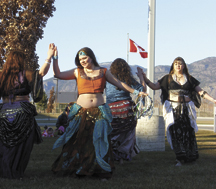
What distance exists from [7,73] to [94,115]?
1491 millimetres

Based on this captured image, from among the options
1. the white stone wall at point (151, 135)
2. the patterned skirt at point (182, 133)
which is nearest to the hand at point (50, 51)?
the patterned skirt at point (182, 133)

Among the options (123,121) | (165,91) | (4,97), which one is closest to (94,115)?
(4,97)

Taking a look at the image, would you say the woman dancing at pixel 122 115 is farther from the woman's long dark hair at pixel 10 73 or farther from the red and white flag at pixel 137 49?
the red and white flag at pixel 137 49

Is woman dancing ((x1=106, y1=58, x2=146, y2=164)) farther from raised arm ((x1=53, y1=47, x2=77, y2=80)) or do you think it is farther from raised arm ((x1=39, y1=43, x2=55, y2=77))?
raised arm ((x1=39, y1=43, x2=55, y2=77))

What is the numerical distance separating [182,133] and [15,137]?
3.81 metres

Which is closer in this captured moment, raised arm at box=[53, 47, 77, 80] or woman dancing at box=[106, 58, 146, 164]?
raised arm at box=[53, 47, 77, 80]

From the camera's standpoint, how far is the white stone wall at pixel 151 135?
35.4ft

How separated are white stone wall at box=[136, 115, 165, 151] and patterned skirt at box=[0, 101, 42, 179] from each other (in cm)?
517

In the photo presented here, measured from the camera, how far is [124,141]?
8453mm

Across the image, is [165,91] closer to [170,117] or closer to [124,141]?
[170,117]

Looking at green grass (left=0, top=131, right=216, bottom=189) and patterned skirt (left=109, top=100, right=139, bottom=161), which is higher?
patterned skirt (left=109, top=100, right=139, bottom=161)

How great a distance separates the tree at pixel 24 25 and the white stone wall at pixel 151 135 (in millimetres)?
4409

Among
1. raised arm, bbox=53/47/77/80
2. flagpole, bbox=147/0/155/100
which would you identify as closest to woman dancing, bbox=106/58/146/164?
raised arm, bbox=53/47/77/80

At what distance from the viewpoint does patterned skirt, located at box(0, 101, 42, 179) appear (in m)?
5.98
